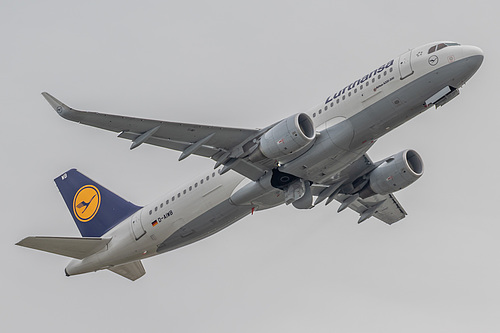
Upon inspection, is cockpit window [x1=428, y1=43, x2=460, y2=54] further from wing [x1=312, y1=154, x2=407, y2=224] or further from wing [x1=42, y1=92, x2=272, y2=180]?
wing [x1=42, y1=92, x2=272, y2=180]

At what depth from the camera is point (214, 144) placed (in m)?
37.2

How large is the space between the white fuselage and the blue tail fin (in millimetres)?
2815

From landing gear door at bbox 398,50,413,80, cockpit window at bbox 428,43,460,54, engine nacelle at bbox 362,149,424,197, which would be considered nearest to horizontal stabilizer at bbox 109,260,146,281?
engine nacelle at bbox 362,149,424,197

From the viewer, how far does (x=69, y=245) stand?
41375 mm

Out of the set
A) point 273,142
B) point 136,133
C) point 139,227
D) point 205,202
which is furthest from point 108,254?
point 273,142

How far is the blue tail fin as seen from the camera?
4403 cm

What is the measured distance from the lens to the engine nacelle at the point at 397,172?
40594 millimetres

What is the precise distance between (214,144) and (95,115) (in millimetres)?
5735

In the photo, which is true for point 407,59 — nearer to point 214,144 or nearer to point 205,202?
point 214,144

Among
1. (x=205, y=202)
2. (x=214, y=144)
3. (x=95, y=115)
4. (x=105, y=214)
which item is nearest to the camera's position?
(x=95, y=115)

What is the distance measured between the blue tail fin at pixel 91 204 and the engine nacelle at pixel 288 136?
1092 cm

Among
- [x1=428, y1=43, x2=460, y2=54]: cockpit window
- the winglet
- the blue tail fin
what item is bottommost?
[x1=428, y1=43, x2=460, y2=54]: cockpit window

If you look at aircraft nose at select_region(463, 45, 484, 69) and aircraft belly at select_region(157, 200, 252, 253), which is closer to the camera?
aircraft nose at select_region(463, 45, 484, 69)

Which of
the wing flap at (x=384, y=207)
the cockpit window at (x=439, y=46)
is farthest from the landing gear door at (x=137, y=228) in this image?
the cockpit window at (x=439, y=46)
